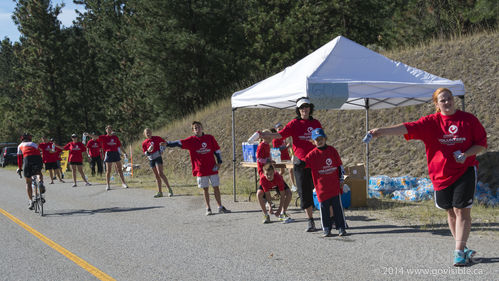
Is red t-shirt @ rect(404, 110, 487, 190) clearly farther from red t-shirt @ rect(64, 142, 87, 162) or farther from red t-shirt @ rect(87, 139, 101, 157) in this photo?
red t-shirt @ rect(87, 139, 101, 157)

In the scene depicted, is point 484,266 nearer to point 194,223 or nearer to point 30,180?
point 194,223

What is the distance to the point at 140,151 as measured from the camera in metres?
27.9

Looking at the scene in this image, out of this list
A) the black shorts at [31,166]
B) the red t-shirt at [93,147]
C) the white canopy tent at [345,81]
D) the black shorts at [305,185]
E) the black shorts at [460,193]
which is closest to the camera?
the black shorts at [460,193]

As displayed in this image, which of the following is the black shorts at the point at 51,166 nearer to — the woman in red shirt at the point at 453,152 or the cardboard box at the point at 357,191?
the cardboard box at the point at 357,191

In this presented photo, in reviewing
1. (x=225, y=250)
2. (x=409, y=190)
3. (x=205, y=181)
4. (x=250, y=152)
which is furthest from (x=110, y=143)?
(x=225, y=250)

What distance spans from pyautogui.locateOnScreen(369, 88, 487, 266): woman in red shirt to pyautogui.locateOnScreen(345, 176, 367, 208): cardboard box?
4211 mm

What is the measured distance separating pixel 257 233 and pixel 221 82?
79.0ft

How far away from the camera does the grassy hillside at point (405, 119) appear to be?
47.1 feet

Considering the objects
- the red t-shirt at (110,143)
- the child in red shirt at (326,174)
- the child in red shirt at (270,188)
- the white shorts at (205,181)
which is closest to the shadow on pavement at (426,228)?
the child in red shirt at (326,174)

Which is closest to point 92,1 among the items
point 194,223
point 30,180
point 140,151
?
point 140,151

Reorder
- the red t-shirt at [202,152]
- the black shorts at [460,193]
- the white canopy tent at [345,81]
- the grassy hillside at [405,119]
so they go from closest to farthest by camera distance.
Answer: the black shorts at [460,193] < the white canopy tent at [345,81] < the red t-shirt at [202,152] < the grassy hillside at [405,119]

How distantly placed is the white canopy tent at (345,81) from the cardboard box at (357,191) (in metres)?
1.60

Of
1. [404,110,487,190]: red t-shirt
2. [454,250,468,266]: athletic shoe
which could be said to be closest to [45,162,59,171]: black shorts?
[404,110,487,190]: red t-shirt

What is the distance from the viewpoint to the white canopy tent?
9.30 m
